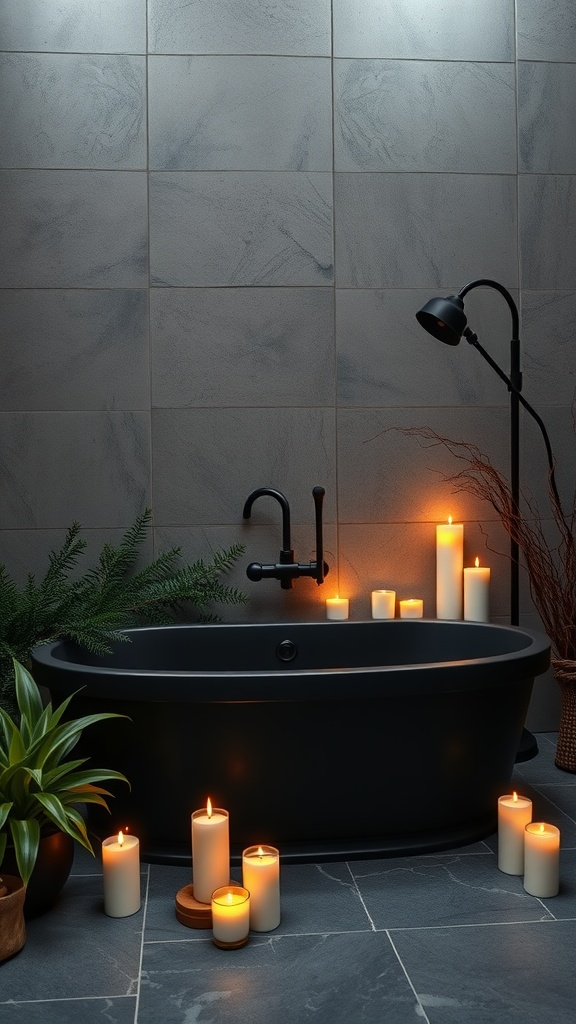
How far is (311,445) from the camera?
3.23 m

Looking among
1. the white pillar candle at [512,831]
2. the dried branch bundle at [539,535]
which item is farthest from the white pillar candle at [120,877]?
the dried branch bundle at [539,535]

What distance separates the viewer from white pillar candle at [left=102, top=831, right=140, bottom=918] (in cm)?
204

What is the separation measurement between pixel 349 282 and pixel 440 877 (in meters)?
1.98

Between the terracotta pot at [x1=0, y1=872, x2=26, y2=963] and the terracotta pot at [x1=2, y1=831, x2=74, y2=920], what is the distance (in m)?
0.09

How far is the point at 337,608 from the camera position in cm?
318

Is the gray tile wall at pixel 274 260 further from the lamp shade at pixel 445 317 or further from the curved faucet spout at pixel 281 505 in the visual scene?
the lamp shade at pixel 445 317

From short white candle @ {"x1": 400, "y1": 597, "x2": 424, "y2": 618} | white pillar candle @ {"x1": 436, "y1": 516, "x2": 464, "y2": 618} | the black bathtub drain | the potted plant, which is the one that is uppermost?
white pillar candle @ {"x1": 436, "y1": 516, "x2": 464, "y2": 618}

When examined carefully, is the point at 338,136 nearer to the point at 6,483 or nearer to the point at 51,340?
the point at 51,340

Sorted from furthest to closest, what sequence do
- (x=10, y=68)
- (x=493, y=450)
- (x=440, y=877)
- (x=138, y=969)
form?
1. (x=493, y=450)
2. (x=10, y=68)
3. (x=440, y=877)
4. (x=138, y=969)

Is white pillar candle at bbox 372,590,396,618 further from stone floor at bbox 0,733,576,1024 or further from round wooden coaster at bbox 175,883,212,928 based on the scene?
round wooden coaster at bbox 175,883,212,928

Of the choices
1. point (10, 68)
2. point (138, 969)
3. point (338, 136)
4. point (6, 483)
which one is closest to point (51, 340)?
point (6, 483)

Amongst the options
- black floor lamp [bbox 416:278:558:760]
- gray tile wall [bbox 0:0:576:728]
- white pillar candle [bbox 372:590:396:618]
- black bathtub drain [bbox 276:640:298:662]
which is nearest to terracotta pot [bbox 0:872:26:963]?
black bathtub drain [bbox 276:640:298:662]

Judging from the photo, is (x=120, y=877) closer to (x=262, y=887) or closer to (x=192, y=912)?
(x=192, y=912)

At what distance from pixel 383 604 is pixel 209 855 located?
1.35 m
